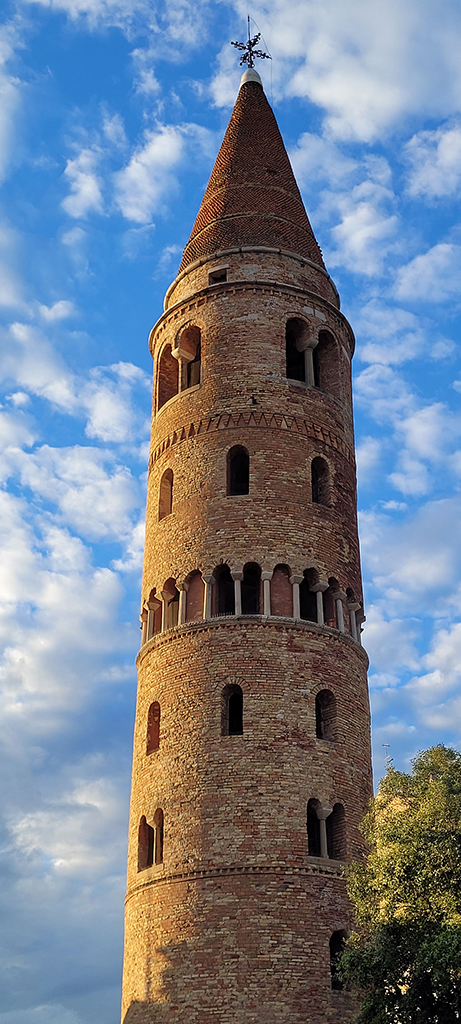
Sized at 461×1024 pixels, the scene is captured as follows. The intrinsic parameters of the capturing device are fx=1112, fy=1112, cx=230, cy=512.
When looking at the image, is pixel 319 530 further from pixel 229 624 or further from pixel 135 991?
pixel 135 991

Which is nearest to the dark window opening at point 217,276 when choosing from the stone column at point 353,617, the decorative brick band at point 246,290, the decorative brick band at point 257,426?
the decorative brick band at point 246,290

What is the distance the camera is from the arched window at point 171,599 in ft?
83.0

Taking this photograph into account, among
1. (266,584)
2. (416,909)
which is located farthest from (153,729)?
(416,909)

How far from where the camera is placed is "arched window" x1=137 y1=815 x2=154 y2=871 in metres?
23.5

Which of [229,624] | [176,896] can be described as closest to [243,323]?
[229,624]

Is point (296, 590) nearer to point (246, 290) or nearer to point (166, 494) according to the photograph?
point (166, 494)

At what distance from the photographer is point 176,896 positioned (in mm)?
21953

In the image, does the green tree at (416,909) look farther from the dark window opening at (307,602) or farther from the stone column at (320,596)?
the dark window opening at (307,602)

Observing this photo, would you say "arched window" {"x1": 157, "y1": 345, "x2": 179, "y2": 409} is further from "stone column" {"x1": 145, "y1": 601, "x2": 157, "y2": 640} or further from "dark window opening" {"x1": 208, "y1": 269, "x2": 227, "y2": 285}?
"stone column" {"x1": 145, "y1": 601, "x2": 157, "y2": 640}

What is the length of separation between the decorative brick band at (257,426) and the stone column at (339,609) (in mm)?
3993

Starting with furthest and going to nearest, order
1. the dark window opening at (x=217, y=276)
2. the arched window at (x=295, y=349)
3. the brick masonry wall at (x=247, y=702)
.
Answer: the dark window opening at (x=217, y=276)
the arched window at (x=295, y=349)
the brick masonry wall at (x=247, y=702)

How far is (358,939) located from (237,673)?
613 cm

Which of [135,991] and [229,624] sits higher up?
[229,624]

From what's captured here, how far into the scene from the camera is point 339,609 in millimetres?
25172
